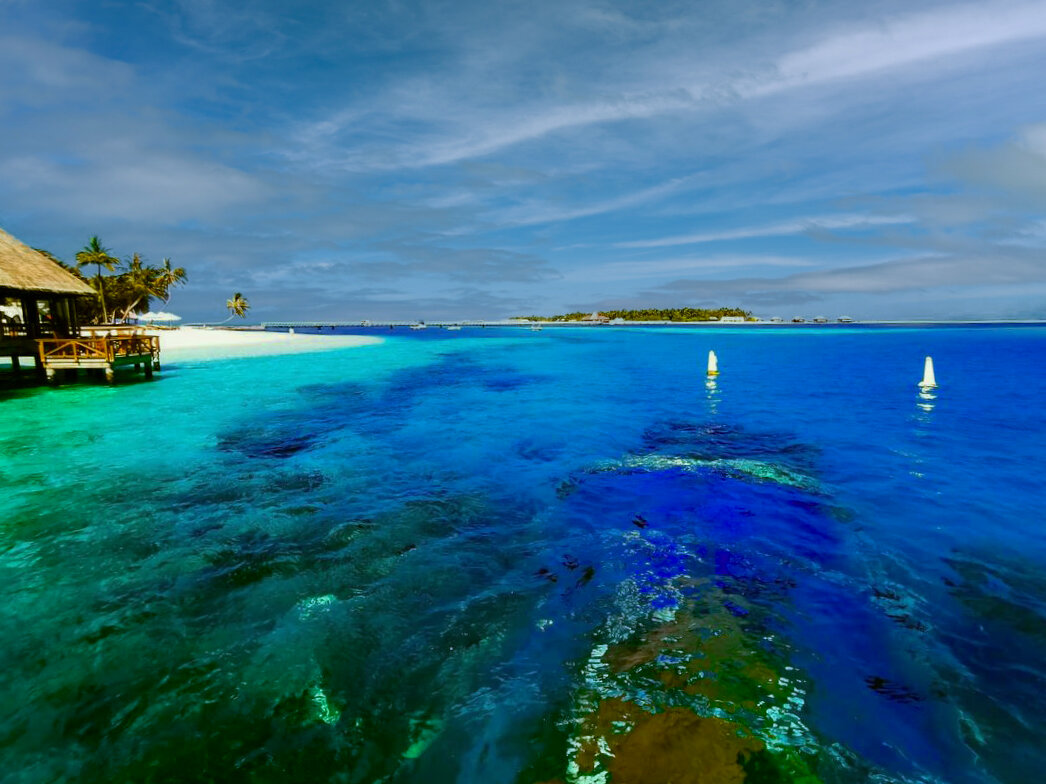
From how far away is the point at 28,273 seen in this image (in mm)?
25984

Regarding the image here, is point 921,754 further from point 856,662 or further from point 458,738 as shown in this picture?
point 458,738

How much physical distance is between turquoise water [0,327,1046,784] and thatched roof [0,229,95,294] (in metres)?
14.9

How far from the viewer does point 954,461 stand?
556 inches

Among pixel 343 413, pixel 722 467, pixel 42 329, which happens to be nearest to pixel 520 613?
pixel 722 467

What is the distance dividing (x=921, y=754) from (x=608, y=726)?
2656mm

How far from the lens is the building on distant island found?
82.1ft

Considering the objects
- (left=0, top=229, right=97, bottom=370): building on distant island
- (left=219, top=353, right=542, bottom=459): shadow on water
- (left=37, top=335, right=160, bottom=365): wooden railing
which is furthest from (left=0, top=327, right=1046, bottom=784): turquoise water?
(left=37, top=335, right=160, bottom=365): wooden railing

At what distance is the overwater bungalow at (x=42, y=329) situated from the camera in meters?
25.8

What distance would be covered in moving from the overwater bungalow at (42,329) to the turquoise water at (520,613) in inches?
635

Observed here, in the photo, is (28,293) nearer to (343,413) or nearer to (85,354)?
(85,354)

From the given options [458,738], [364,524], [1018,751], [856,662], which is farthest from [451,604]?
[1018,751]

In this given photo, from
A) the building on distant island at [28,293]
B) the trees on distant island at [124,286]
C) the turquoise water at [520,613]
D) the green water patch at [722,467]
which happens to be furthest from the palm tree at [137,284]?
the green water patch at [722,467]

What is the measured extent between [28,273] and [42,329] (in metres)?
7.68

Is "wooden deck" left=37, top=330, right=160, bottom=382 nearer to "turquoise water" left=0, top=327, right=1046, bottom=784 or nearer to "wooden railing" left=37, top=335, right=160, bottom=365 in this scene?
"wooden railing" left=37, top=335, right=160, bottom=365
